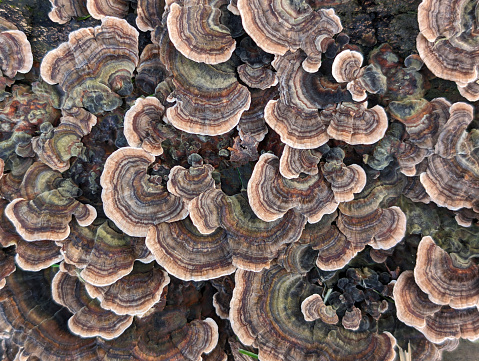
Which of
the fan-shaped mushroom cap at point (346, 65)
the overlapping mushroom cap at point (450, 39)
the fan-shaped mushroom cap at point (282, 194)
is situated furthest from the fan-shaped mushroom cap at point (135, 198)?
the overlapping mushroom cap at point (450, 39)

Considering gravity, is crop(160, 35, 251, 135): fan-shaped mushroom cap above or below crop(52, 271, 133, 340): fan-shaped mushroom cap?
above

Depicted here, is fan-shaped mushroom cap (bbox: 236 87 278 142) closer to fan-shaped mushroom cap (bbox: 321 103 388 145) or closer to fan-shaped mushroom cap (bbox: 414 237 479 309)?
fan-shaped mushroom cap (bbox: 321 103 388 145)

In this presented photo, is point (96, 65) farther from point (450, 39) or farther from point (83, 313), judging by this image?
point (450, 39)

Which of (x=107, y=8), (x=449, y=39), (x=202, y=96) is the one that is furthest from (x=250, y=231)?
(x=107, y=8)

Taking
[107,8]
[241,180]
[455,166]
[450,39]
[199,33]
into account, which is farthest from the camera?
[241,180]

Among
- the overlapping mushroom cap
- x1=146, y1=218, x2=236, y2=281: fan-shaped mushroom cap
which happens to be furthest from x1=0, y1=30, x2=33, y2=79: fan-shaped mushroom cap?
the overlapping mushroom cap
